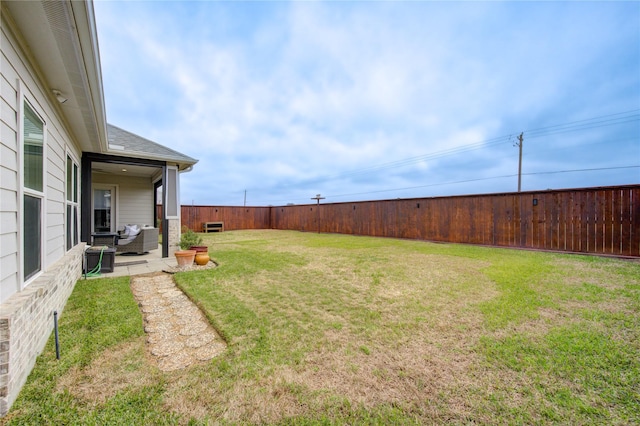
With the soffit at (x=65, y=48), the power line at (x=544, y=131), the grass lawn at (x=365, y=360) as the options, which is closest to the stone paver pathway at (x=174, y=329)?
the grass lawn at (x=365, y=360)

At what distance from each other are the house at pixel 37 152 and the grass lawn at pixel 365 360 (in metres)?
0.37

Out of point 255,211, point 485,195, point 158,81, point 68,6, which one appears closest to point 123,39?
point 158,81

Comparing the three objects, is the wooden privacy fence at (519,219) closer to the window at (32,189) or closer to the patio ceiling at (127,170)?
the patio ceiling at (127,170)

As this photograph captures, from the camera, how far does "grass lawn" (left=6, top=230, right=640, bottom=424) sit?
154 cm

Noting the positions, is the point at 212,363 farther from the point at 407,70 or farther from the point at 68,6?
the point at 407,70

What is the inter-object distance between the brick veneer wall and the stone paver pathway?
78cm

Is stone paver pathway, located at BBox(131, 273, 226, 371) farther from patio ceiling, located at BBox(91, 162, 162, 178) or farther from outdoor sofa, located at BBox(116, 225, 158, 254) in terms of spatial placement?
patio ceiling, located at BBox(91, 162, 162, 178)

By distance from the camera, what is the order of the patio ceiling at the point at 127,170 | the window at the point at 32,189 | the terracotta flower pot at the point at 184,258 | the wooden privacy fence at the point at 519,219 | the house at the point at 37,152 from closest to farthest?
the house at the point at 37,152 < the window at the point at 32,189 < the terracotta flower pot at the point at 184,258 < the wooden privacy fence at the point at 519,219 < the patio ceiling at the point at 127,170

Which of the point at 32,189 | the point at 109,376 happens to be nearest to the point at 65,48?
the point at 32,189

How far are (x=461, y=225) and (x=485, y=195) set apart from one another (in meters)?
1.31

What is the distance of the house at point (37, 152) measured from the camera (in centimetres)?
168

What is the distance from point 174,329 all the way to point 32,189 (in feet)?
6.05

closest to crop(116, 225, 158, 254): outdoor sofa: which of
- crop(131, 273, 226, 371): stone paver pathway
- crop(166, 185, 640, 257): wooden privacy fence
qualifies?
crop(131, 273, 226, 371): stone paver pathway

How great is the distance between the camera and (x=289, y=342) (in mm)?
2363
